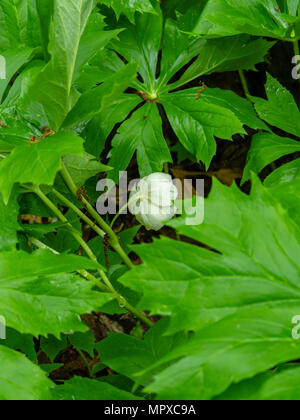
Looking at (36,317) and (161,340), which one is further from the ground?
(36,317)

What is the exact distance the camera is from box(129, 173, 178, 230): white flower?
1054 mm

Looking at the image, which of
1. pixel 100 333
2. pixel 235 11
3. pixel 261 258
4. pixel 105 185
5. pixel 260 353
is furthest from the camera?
pixel 100 333

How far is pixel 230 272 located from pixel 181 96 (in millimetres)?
683

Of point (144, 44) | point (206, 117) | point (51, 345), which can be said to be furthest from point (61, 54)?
point (51, 345)

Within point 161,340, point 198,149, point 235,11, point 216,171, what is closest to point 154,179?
point 198,149

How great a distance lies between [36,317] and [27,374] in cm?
9

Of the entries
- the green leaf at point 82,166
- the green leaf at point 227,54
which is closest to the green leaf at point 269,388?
the green leaf at point 82,166

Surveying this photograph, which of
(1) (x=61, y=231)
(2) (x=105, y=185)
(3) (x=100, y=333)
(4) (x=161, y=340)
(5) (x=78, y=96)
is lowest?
(3) (x=100, y=333)

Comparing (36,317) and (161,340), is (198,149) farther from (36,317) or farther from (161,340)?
(36,317)

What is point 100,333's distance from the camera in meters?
1.84

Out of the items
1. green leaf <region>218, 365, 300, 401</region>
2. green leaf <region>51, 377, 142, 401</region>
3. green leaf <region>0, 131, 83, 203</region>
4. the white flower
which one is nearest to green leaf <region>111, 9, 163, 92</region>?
the white flower

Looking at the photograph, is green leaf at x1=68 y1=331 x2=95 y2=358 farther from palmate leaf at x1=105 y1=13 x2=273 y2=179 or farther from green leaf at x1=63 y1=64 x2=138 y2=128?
green leaf at x1=63 y1=64 x2=138 y2=128

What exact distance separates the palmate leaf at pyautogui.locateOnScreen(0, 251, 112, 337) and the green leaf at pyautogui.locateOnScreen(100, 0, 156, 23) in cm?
72

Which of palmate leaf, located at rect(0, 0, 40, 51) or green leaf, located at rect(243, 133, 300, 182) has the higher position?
palmate leaf, located at rect(0, 0, 40, 51)
